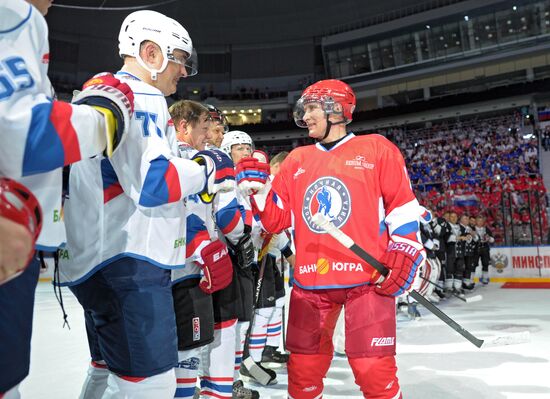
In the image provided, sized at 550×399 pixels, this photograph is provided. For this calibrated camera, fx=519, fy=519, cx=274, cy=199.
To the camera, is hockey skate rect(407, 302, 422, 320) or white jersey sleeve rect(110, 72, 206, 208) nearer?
white jersey sleeve rect(110, 72, 206, 208)

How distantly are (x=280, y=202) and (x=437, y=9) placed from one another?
83.8 ft

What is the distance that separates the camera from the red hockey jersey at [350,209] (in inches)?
87.3

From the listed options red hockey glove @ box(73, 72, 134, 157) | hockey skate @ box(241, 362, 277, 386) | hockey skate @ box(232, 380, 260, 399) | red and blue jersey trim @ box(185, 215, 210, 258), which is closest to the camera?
red hockey glove @ box(73, 72, 134, 157)

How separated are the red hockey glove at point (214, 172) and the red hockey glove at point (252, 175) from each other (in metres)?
0.19

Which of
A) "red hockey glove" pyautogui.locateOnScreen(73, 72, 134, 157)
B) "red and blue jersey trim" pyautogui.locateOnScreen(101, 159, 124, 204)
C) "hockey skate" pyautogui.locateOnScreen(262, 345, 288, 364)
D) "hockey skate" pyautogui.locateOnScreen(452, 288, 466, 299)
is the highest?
"red hockey glove" pyautogui.locateOnScreen(73, 72, 134, 157)

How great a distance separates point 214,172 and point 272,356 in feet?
8.53

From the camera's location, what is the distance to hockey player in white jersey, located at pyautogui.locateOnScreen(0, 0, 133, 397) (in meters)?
1.07

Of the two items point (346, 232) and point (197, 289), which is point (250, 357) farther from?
point (346, 232)

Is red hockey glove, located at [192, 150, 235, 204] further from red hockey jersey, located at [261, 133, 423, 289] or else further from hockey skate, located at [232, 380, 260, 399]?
hockey skate, located at [232, 380, 260, 399]

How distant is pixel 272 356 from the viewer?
159 inches

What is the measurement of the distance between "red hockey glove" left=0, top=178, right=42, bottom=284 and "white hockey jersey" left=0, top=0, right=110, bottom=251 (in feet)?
0.61

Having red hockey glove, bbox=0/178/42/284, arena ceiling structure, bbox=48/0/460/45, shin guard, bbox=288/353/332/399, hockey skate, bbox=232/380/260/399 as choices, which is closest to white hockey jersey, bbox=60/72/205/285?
red hockey glove, bbox=0/178/42/284

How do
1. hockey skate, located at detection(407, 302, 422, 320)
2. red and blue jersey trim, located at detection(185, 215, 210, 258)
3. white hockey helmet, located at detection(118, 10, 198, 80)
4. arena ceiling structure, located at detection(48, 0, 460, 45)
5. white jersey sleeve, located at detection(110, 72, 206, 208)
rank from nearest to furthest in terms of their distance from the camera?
white jersey sleeve, located at detection(110, 72, 206, 208) → white hockey helmet, located at detection(118, 10, 198, 80) → red and blue jersey trim, located at detection(185, 215, 210, 258) → hockey skate, located at detection(407, 302, 422, 320) → arena ceiling structure, located at detection(48, 0, 460, 45)

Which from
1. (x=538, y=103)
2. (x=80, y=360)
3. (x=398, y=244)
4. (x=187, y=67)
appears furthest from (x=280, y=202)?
(x=538, y=103)
